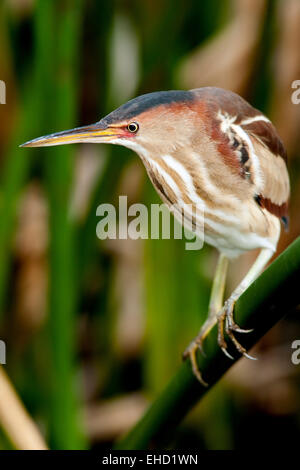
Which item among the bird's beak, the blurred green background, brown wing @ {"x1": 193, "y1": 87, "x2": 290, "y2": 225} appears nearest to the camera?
the bird's beak

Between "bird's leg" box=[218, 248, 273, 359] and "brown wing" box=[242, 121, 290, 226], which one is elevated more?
"brown wing" box=[242, 121, 290, 226]

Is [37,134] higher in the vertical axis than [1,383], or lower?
higher

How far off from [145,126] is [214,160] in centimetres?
13

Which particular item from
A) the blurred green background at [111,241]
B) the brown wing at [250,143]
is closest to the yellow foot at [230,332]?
the brown wing at [250,143]

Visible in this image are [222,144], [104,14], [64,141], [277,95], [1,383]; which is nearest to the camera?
[64,141]

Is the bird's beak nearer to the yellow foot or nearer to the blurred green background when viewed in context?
the yellow foot

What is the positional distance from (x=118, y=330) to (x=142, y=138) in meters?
Result: 1.11

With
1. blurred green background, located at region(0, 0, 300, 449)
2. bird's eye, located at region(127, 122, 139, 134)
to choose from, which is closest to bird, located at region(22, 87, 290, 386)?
bird's eye, located at region(127, 122, 139, 134)

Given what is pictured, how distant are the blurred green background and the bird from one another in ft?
1.25

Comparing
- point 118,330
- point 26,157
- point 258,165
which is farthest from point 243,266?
point 258,165

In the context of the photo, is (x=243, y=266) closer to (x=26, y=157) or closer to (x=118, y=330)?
(x=118, y=330)

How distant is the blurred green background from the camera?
1.21 metres

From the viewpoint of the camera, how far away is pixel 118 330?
1.71 meters

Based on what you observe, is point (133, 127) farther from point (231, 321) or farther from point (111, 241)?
point (111, 241)
